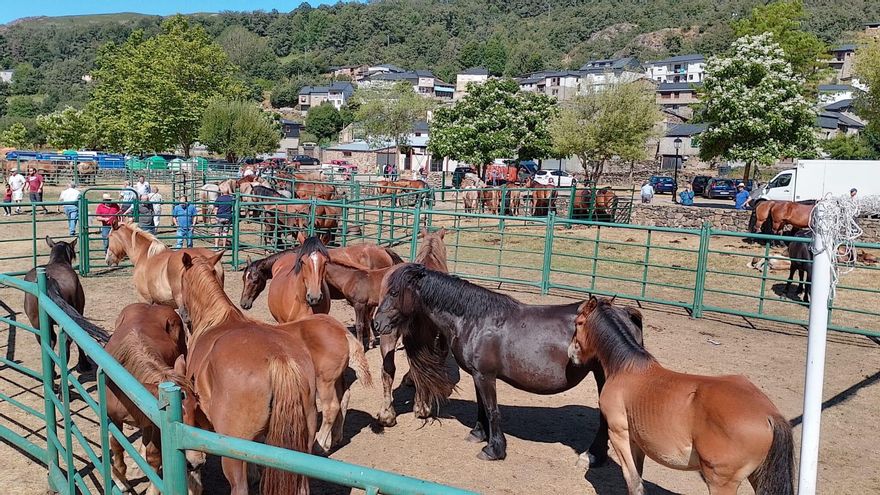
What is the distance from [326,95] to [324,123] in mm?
26384

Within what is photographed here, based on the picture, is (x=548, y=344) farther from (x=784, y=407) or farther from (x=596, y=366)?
(x=784, y=407)

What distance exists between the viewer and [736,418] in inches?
134

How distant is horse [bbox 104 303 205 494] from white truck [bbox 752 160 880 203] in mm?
22200

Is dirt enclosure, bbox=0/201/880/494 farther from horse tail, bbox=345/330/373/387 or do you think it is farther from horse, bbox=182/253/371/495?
horse, bbox=182/253/371/495

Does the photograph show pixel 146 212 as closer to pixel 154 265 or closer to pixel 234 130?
pixel 154 265

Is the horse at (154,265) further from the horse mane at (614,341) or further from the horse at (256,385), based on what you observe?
the horse mane at (614,341)

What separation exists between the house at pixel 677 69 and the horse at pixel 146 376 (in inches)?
4033

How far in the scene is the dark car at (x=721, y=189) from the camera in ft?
107

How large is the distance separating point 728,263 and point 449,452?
36.5ft

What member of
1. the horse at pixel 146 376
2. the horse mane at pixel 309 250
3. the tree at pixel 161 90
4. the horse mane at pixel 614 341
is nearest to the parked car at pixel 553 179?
the tree at pixel 161 90

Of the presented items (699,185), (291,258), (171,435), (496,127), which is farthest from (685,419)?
(699,185)

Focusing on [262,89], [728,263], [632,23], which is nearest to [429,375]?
[728,263]

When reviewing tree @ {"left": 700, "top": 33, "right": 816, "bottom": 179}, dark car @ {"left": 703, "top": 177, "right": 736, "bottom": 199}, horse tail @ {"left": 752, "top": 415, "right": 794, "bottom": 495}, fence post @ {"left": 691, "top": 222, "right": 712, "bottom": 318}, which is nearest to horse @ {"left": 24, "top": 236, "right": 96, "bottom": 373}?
horse tail @ {"left": 752, "top": 415, "right": 794, "bottom": 495}

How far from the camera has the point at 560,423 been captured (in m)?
5.88
